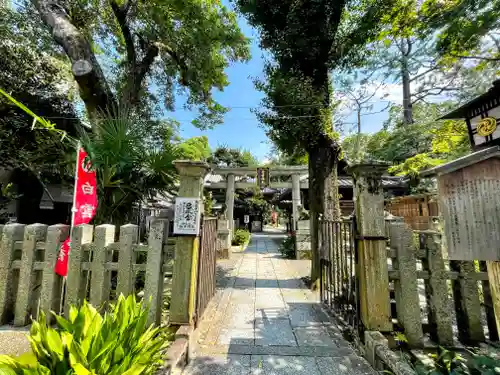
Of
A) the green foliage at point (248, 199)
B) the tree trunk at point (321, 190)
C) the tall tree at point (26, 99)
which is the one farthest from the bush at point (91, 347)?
the green foliage at point (248, 199)

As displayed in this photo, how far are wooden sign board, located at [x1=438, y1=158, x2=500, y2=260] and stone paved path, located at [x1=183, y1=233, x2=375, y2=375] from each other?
4.92 ft

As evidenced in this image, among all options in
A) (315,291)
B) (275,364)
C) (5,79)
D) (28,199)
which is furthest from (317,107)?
(28,199)

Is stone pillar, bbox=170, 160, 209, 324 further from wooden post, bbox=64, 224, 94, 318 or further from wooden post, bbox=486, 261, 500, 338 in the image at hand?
wooden post, bbox=486, 261, 500, 338

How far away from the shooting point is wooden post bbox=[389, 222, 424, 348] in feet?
8.68

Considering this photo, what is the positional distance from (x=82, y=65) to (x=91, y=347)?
244 inches

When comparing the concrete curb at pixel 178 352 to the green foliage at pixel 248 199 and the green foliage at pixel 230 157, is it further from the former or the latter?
the green foliage at pixel 230 157

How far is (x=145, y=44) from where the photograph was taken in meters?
7.79

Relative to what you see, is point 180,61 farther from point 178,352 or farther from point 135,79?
point 178,352

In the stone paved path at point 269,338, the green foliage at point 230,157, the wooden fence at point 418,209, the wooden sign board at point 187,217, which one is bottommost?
the stone paved path at point 269,338

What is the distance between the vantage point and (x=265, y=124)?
21.8 ft

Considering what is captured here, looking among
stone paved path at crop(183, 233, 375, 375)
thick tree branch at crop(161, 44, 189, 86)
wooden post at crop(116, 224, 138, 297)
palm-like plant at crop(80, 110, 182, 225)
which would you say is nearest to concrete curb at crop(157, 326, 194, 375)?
stone paved path at crop(183, 233, 375, 375)

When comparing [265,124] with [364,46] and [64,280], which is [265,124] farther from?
[64,280]

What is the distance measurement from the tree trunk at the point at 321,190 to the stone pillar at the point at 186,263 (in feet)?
9.86

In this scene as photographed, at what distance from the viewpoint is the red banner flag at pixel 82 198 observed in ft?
9.95
